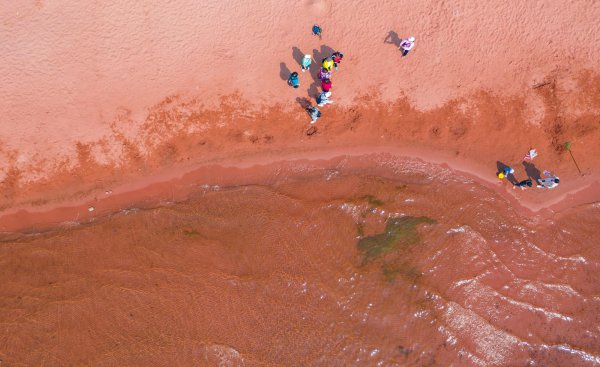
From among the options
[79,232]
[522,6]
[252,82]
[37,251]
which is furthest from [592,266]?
[37,251]

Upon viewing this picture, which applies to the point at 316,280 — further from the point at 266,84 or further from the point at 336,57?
the point at 336,57

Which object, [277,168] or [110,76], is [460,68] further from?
[110,76]

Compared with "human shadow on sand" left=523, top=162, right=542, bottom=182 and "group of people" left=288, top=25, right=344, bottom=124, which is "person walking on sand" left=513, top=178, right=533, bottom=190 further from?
"group of people" left=288, top=25, right=344, bottom=124

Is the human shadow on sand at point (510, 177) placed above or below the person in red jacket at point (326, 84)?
below

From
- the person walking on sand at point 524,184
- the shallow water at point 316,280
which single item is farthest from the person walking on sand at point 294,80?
the person walking on sand at point 524,184

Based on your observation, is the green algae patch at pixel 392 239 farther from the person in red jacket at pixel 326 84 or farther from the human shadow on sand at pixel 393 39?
the human shadow on sand at pixel 393 39

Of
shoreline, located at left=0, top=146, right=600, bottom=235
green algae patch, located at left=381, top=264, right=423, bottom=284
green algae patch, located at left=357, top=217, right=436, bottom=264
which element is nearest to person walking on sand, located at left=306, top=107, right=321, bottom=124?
shoreline, located at left=0, top=146, right=600, bottom=235
